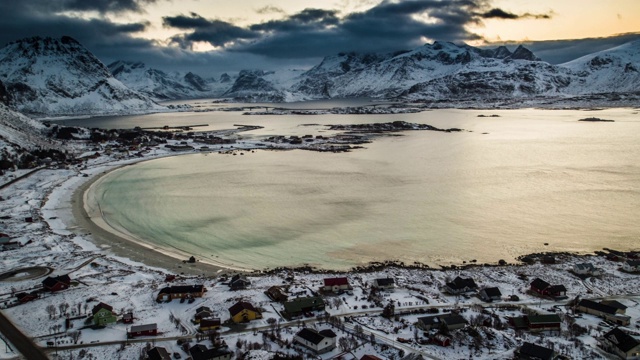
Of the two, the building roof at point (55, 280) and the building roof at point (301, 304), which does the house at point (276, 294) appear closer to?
the building roof at point (301, 304)

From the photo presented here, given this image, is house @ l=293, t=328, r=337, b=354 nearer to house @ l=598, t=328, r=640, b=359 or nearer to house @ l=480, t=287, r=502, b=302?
house @ l=480, t=287, r=502, b=302

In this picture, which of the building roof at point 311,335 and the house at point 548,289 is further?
the house at point 548,289

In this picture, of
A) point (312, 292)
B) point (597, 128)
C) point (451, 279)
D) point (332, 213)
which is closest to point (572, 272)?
point (451, 279)

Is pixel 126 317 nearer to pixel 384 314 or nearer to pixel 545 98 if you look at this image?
pixel 384 314

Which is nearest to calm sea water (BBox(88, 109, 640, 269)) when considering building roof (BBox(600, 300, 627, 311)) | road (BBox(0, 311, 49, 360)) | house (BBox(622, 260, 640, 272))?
house (BBox(622, 260, 640, 272))

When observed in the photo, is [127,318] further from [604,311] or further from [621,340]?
[604,311]

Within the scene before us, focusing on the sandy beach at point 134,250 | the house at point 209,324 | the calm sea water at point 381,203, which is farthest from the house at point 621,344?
the sandy beach at point 134,250
